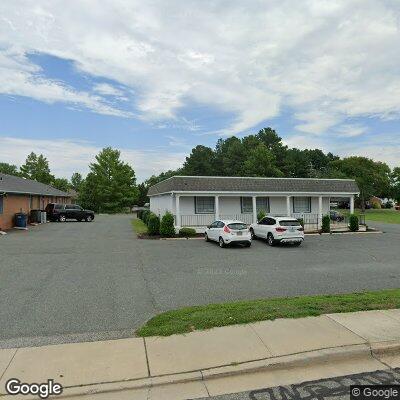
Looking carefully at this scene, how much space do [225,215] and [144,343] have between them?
2159cm

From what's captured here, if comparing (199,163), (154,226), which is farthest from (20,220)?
(199,163)

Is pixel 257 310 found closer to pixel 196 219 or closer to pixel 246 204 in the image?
pixel 196 219

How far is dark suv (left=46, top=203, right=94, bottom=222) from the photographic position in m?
35.8

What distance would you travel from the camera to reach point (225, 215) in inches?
1080

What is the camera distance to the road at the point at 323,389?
4652 mm

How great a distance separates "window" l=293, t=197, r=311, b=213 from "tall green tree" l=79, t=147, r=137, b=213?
40.7 m

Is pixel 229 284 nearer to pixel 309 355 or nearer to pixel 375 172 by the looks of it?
pixel 309 355

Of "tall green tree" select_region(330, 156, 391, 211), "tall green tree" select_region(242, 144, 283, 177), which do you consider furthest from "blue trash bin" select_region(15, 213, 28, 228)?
"tall green tree" select_region(330, 156, 391, 211)

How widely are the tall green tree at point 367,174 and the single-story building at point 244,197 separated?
126ft

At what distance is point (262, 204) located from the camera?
93.3 feet

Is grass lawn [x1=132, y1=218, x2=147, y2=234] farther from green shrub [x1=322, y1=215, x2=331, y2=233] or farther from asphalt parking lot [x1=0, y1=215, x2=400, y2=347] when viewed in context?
green shrub [x1=322, y1=215, x2=331, y2=233]

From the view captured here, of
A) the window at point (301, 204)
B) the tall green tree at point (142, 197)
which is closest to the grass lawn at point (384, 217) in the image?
the window at point (301, 204)

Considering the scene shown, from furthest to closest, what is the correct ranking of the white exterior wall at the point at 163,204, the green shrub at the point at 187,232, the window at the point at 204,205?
the white exterior wall at the point at 163,204
the window at the point at 204,205
the green shrub at the point at 187,232

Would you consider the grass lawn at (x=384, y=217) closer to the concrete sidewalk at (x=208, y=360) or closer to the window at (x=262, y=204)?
the window at (x=262, y=204)
